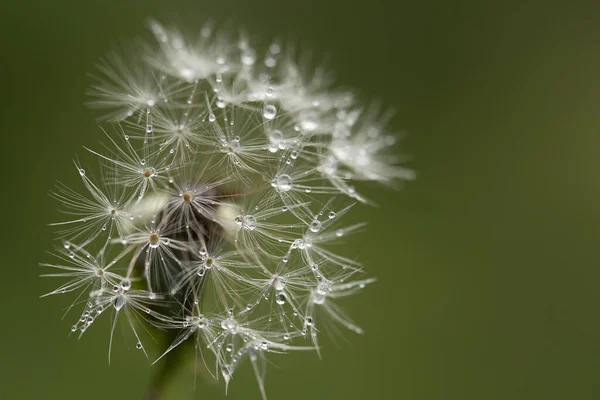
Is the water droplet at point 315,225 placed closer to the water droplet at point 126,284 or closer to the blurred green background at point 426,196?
the water droplet at point 126,284

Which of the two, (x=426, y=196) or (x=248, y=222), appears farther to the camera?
(x=426, y=196)

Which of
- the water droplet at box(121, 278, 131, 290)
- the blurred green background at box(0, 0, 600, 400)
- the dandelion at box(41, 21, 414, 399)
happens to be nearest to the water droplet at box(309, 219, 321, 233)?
the dandelion at box(41, 21, 414, 399)

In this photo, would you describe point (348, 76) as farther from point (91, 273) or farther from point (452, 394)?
point (91, 273)

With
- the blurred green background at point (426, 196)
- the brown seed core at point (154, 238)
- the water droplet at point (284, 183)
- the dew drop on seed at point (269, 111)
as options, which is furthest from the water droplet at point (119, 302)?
the blurred green background at point (426, 196)

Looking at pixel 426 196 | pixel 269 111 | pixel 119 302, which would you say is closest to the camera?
pixel 119 302

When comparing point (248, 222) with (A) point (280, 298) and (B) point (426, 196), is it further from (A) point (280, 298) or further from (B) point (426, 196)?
(B) point (426, 196)

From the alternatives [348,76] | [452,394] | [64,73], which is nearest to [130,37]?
[64,73]

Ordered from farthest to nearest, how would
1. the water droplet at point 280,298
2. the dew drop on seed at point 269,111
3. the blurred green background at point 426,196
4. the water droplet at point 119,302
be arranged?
the blurred green background at point 426,196 < the dew drop on seed at point 269,111 < the water droplet at point 280,298 < the water droplet at point 119,302

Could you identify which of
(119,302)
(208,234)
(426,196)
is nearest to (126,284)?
(119,302)
